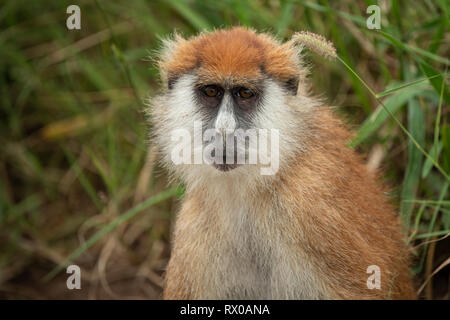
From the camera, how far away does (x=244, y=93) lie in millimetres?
2949

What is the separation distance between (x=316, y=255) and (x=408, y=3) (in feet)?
7.30

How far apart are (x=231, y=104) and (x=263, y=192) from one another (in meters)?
0.48

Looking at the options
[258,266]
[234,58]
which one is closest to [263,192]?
[258,266]

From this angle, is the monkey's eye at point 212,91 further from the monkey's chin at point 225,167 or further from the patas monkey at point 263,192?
the monkey's chin at point 225,167

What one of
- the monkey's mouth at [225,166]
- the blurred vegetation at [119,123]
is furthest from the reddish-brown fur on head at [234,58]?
the blurred vegetation at [119,123]

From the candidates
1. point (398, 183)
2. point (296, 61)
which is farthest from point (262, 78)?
point (398, 183)

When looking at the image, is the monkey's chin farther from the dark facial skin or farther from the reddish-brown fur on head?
the reddish-brown fur on head

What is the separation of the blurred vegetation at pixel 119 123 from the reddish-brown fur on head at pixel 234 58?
68 cm

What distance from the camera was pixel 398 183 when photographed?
430cm

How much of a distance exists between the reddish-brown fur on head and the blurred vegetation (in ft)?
2.22

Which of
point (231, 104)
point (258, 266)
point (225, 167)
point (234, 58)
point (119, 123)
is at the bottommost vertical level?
point (258, 266)

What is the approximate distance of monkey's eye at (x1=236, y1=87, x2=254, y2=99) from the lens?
116 inches

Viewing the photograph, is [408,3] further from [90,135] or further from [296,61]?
[90,135]

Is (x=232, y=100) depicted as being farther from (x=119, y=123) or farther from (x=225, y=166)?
(x=119, y=123)
